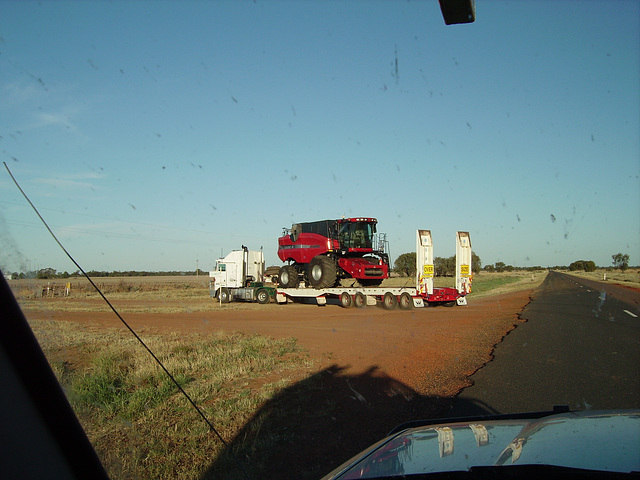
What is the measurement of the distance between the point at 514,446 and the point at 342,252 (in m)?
24.7

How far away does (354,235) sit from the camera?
26.9 meters

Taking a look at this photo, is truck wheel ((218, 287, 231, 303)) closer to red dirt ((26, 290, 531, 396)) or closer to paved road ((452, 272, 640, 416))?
red dirt ((26, 290, 531, 396))

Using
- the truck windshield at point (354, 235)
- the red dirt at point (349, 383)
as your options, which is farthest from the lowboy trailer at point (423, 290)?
the red dirt at point (349, 383)

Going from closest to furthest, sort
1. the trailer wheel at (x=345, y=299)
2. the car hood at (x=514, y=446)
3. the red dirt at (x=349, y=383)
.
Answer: the car hood at (x=514, y=446), the red dirt at (x=349, y=383), the trailer wheel at (x=345, y=299)

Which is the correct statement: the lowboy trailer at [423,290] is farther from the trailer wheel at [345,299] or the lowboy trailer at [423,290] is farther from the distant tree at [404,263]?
the distant tree at [404,263]

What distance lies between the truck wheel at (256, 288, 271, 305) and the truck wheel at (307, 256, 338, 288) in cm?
483

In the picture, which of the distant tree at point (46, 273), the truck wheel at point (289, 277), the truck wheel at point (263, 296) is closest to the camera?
the distant tree at point (46, 273)

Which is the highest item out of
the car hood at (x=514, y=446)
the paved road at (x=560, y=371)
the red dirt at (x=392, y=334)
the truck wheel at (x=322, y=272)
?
the truck wheel at (x=322, y=272)

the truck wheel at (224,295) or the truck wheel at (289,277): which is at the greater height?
the truck wheel at (289,277)

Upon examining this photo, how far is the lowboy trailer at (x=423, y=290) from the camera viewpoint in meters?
23.6

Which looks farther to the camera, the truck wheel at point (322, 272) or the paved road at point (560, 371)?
the truck wheel at point (322, 272)

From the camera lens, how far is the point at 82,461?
255cm

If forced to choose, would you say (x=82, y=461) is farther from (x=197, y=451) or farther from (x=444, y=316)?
(x=444, y=316)

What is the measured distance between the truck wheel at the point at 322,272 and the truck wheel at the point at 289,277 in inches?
77.5
